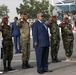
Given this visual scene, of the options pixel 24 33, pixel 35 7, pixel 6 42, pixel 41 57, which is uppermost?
pixel 35 7

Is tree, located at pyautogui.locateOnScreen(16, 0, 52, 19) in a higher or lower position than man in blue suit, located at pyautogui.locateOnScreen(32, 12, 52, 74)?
higher

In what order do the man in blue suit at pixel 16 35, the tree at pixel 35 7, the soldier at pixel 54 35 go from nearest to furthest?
the soldier at pixel 54 35 → the man in blue suit at pixel 16 35 → the tree at pixel 35 7

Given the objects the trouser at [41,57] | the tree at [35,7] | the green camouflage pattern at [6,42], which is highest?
the tree at [35,7]

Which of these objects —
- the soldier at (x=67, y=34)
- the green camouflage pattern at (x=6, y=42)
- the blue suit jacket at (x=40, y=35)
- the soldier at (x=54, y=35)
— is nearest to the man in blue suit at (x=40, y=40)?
the blue suit jacket at (x=40, y=35)

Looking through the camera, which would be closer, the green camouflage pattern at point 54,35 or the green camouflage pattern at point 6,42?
the green camouflage pattern at point 6,42

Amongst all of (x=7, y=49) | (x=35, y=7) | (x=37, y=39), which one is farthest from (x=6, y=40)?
(x=35, y=7)

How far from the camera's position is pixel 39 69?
1024cm

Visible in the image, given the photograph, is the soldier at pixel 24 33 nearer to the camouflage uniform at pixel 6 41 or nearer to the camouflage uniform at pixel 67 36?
the camouflage uniform at pixel 6 41

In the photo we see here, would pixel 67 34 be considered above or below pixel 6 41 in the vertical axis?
above

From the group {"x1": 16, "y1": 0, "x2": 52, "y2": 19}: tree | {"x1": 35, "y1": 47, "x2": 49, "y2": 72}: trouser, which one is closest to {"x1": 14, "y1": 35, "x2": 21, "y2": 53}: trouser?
{"x1": 35, "y1": 47, "x2": 49, "y2": 72}: trouser

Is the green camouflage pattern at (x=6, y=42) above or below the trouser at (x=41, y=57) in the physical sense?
above

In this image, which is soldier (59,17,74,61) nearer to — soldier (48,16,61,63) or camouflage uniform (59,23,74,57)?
camouflage uniform (59,23,74,57)

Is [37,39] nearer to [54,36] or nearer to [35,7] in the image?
[54,36]

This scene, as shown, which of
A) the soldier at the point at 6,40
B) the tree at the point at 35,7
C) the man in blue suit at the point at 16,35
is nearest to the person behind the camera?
the soldier at the point at 6,40
